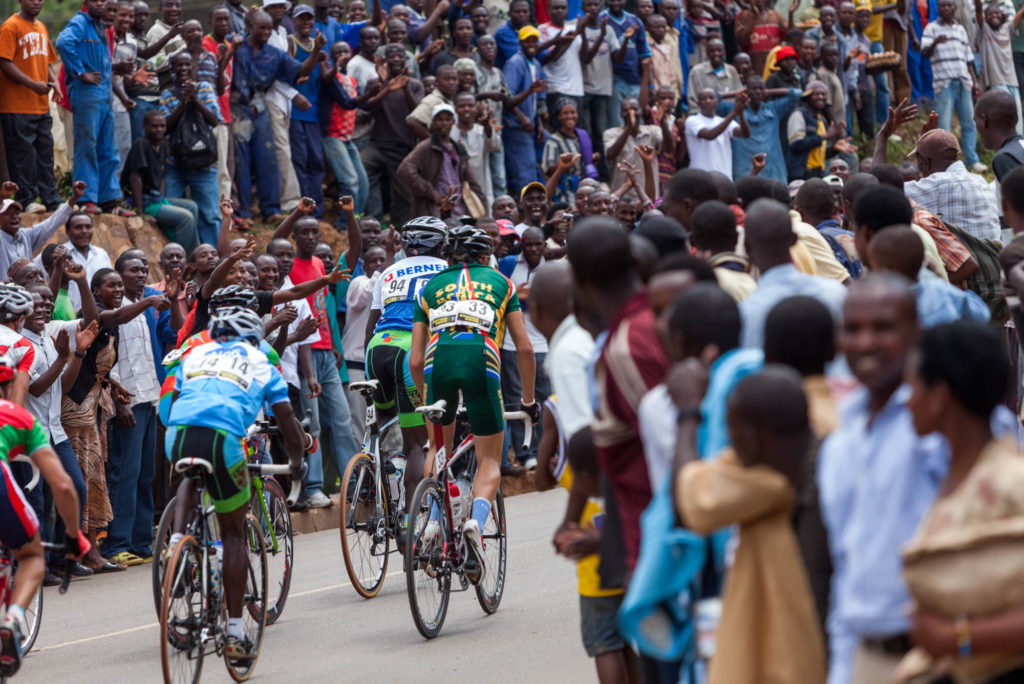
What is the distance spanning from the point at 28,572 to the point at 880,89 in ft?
64.5

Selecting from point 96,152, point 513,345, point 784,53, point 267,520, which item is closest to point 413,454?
point 267,520

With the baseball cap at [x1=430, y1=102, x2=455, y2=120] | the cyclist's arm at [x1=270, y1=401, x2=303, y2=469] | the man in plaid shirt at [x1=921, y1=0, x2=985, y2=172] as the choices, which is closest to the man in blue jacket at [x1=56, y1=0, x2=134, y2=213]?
the baseball cap at [x1=430, y1=102, x2=455, y2=120]

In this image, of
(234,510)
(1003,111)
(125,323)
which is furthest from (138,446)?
(1003,111)

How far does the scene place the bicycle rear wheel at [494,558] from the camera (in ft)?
29.4

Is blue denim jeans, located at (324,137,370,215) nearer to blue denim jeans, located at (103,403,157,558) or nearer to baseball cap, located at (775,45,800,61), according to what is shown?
blue denim jeans, located at (103,403,157,558)

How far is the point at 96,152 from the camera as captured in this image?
46.5 ft

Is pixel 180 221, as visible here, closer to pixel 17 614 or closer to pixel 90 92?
pixel 90 92

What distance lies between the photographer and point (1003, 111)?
862cm

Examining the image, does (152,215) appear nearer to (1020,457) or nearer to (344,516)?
(344,516)

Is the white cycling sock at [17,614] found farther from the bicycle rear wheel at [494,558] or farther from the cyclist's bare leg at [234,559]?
the bicycle rear wheel at [494,558]

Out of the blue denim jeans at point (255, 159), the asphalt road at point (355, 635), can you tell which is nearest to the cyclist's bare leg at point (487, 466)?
the asphalt road at point (355, 635)

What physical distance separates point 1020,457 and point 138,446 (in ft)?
31.8

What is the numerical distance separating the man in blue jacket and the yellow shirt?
29.4 feet

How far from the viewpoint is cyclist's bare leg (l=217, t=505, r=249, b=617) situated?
740 centimetres
